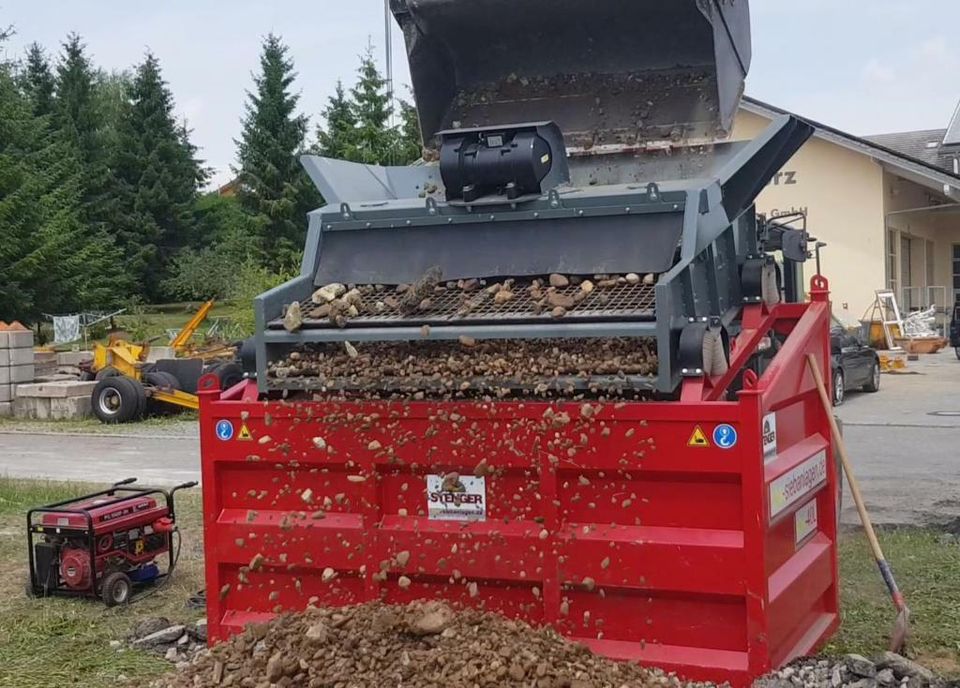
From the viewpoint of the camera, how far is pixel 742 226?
458 centimetres

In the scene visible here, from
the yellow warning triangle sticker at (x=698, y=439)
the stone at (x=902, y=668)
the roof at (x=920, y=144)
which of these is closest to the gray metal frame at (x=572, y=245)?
the yellow warning triangle sticker at (x=698, y=439)

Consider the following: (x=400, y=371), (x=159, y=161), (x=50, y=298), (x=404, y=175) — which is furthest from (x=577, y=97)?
(x=159, y=161)

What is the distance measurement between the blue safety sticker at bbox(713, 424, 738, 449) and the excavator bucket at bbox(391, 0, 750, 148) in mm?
1968

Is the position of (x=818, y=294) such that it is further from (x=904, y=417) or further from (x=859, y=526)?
(x=904, y=417)

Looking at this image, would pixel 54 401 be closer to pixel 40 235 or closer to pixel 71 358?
pixel 71 358

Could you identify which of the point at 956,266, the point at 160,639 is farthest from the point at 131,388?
the point at 956,266

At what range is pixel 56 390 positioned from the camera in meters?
16.4

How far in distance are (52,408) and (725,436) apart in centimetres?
1521

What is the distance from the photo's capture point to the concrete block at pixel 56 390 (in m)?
16.4

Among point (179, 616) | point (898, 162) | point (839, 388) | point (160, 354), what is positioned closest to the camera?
point (179, 616)

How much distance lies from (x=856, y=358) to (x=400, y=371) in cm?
1420

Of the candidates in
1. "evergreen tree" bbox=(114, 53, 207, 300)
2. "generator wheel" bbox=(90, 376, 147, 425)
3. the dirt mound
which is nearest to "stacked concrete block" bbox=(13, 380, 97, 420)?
"generator wheel" bbox=(90, 376, 147, 425)

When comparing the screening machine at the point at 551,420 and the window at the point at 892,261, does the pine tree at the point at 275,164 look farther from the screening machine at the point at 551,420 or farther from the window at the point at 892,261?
the screening machine at the point at 551,420

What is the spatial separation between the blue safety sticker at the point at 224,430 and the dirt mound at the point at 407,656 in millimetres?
752
